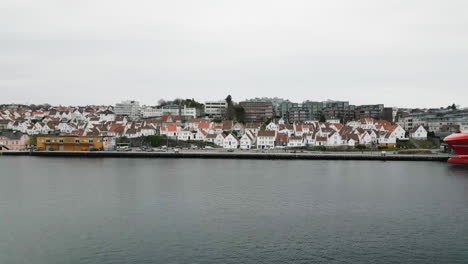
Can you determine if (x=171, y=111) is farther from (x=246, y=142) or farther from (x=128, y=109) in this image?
(x=246, y=142)

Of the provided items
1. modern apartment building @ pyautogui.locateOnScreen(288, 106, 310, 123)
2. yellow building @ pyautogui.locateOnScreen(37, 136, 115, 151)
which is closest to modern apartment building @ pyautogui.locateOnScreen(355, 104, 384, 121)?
modern apartment building @ pyautogui.locateOnScreen(288, 106, 310, 123)

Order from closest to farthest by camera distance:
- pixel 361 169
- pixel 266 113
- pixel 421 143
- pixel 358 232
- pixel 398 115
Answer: pixel 358 232, pixel 361 169, pixel 421 143, pixel 266 113, pixel 398 115

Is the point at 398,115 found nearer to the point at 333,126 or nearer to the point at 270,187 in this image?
the point at 333,126

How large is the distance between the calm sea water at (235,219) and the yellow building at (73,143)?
28718 mm

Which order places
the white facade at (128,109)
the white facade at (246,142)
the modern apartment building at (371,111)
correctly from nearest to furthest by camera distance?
the white facade at (246,142) < the modern apartment building at (371,111) < the white facade at (128,109)

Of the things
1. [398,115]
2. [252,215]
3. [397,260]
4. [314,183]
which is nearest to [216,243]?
[252,215]

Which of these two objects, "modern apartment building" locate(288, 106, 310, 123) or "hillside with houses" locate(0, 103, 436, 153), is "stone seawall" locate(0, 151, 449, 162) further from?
"modern apartment building" locate(288, 106, 310, 123)

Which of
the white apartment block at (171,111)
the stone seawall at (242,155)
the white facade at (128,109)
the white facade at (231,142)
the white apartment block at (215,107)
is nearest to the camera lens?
the stone seawall at (242,155)

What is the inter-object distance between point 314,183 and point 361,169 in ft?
38.7

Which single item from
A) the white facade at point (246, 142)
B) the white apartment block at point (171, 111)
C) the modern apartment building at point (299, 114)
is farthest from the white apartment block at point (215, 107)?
the white facade at point (246, 142)

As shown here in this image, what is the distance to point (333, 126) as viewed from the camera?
7088 cm

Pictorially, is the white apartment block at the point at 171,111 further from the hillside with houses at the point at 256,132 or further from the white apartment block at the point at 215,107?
the hillside with houses at the point at 256,132

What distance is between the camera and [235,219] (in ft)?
66.4

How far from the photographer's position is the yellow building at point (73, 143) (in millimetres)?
63438
